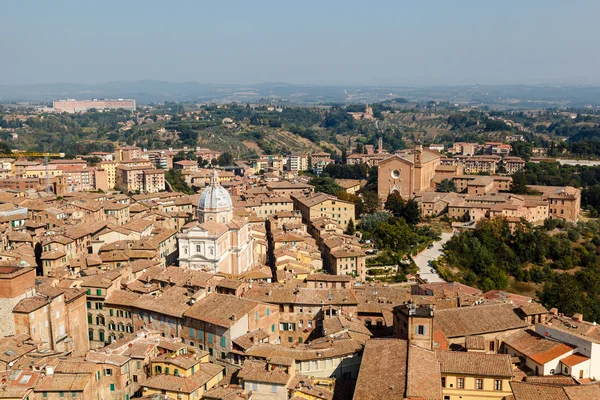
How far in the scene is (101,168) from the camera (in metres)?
58.1

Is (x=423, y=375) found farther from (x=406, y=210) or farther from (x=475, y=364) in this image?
(x=406, y=210)

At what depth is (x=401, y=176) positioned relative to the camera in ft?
181

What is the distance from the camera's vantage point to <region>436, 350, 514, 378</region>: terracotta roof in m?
16.6

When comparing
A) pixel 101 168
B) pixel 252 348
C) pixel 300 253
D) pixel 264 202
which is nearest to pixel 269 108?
pixel 101 168

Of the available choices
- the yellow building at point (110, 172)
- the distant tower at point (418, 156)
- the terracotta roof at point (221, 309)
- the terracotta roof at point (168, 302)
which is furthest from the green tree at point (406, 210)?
the terracotta roof at point (221, 309)

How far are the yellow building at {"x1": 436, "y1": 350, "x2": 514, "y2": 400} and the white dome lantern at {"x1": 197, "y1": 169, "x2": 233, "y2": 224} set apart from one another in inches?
709

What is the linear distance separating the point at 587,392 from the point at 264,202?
31.8 metres

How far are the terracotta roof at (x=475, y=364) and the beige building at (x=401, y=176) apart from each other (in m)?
37.7

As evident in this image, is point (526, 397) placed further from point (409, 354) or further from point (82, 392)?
point (82, 392)

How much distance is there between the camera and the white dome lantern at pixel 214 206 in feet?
108

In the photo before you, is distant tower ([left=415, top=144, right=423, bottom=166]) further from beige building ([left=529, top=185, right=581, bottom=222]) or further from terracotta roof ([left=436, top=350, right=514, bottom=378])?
terracotta roof ([left=436, top=350, right=514, bottom=378])

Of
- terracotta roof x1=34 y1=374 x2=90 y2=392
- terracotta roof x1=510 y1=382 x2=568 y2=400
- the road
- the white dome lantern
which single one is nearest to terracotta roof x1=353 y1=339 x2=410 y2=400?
terracotta roof x1=510 y1=382 x2=568 y2=400

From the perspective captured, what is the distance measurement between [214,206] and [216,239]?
3183 millimetres

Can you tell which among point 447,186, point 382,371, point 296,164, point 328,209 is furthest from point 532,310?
point 296,164
